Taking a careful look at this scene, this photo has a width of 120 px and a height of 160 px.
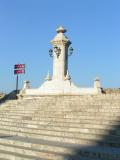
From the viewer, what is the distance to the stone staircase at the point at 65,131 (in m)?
8.86

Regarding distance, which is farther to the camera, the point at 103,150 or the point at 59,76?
the point at 59,76

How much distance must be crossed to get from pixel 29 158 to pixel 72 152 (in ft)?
3.80

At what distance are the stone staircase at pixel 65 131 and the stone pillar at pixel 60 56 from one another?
1139 centimetres

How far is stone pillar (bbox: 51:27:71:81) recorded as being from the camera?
2833cm

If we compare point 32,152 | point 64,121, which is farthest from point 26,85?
point 32,152

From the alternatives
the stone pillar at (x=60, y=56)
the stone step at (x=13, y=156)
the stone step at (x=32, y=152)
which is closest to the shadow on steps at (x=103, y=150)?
the stone step at (x=32, y=152)

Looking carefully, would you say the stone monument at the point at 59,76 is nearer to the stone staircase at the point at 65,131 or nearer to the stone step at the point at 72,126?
the stone staircase at the point at 65,131

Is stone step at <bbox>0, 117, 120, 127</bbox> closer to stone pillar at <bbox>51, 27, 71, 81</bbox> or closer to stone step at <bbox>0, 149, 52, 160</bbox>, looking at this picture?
stone step at <bbox>0, 149, 52, 160</bbox>

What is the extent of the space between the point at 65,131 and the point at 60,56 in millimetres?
17443

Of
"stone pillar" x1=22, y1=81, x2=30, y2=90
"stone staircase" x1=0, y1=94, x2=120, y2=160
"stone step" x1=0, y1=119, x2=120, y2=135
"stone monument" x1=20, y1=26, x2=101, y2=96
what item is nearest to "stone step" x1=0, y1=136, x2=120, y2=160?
"stone staircase" x1=0, y1=94, x2=120, y2=160

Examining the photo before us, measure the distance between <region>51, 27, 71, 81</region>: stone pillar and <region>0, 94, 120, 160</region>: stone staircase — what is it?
11.4 metres

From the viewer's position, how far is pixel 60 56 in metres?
28.4

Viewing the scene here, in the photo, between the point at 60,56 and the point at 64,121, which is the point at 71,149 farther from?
the point at 60,56

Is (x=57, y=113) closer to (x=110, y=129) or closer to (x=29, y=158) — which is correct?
(x=110, y=129)
